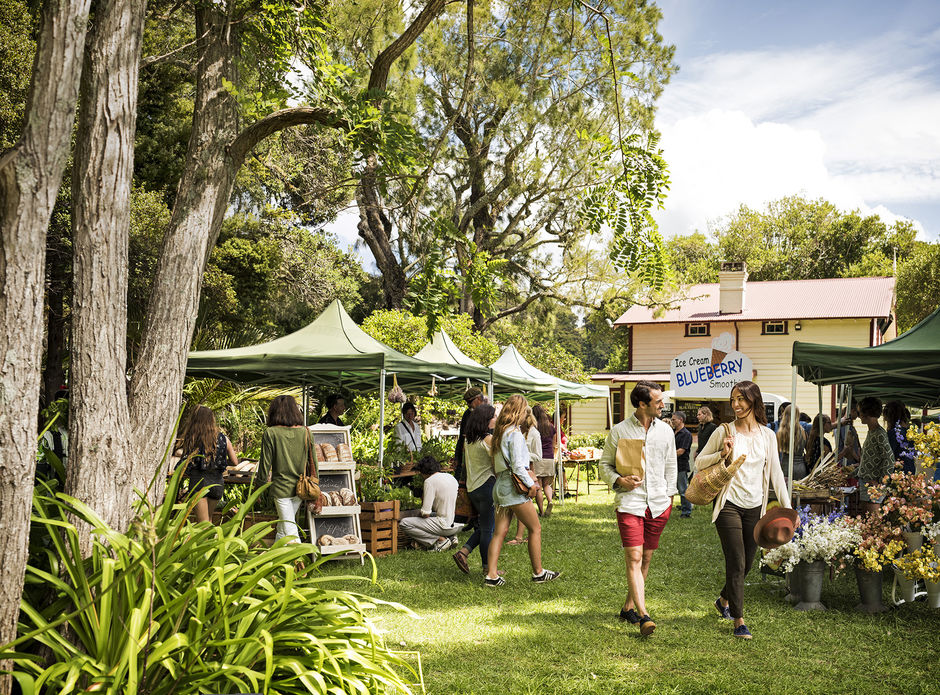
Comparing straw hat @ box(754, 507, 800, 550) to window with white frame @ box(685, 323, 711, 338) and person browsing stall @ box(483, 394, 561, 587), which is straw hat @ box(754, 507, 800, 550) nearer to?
person browsing stall @ box(483, 394, 561, 587)

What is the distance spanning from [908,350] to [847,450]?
3.51 m

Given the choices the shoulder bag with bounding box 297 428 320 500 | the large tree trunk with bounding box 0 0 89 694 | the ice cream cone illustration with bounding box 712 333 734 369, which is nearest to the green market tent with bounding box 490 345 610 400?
the ice cream cone illustration with bounding box 712 333 734 369

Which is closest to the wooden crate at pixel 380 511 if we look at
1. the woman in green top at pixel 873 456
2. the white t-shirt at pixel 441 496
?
the white t-shirt at pixel 441 496

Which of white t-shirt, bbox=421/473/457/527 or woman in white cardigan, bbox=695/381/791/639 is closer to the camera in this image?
woman in white cardigan, bbox=695/381/791/639

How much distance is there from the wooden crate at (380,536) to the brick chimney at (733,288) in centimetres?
2396

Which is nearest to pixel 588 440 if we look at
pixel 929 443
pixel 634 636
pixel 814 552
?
pixel 814 552

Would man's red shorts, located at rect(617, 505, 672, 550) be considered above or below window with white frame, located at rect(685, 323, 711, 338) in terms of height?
below

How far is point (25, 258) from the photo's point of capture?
3.15m

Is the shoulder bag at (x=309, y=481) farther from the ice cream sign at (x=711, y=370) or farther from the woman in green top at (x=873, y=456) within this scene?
the ice cream sign at (x=711, y=370)

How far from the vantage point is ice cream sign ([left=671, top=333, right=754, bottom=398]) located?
38.3 ft

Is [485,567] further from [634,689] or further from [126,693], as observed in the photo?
[126,693]

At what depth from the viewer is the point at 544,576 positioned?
7.84 m

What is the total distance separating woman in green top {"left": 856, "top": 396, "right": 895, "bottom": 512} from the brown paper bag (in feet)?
12.6

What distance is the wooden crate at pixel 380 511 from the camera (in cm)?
938
